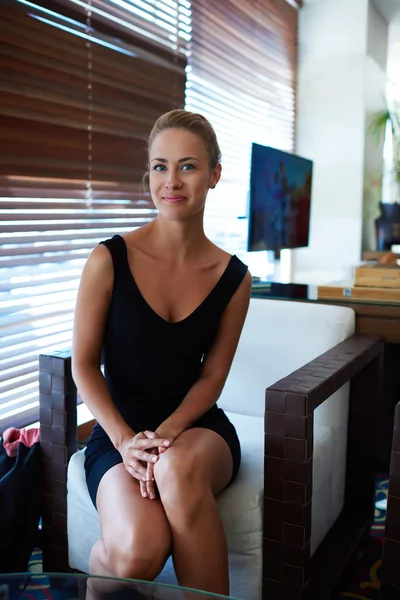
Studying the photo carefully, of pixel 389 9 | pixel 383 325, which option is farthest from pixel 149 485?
pixel 389 9

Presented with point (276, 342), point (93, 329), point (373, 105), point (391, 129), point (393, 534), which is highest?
point (373, 105)

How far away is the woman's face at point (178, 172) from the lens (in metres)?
1.50

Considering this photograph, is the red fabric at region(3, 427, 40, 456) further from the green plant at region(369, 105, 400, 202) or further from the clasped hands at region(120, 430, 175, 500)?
the green plant at region(369, 105, 400, 202)

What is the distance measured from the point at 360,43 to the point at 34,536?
426 centimetres

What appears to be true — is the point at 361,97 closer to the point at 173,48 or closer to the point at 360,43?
the point at 360,43

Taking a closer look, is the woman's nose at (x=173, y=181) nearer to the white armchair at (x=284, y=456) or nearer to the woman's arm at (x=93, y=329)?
the woman's arm at (x=93, y=329)

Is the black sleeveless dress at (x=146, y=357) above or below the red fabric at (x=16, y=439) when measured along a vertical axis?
above

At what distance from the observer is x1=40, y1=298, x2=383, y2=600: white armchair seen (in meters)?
1.46

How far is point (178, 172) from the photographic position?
1.51 m

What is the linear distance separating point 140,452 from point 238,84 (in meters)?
3.14

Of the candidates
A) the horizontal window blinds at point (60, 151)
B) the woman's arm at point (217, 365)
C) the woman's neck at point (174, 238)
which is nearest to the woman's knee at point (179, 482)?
the woman's arm at point (217, 365)

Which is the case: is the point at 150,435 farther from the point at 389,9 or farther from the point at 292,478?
the point at 389,9

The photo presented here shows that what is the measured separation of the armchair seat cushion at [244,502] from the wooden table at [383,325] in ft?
1.29

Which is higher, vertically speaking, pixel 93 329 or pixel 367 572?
pixel 93 329
